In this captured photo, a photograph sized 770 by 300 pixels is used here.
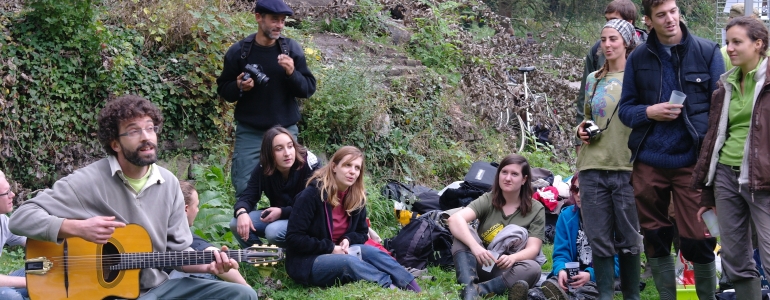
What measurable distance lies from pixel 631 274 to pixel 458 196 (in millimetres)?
2185

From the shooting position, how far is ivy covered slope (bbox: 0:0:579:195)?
7.35 metres

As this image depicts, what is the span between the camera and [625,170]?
5.43 m

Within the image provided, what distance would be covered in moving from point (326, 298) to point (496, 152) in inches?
206

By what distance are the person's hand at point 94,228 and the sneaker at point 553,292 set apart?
2.89 metres

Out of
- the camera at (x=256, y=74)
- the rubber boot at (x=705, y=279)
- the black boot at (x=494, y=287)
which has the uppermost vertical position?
the camera at (x=256, y=74)

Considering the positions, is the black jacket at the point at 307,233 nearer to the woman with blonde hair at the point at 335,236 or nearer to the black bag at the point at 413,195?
the woman with blonde hair at the point at 335,236

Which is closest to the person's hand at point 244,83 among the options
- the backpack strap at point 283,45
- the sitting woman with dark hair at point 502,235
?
Answer: the backpack strap at point 283,45

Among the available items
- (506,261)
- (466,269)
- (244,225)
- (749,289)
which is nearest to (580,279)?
(506,261)

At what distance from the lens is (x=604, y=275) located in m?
5.60

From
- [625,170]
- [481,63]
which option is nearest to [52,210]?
[625,170]

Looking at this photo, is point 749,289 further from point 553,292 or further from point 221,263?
point 221,263

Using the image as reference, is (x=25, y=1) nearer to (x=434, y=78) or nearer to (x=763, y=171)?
(x=434, y=78)

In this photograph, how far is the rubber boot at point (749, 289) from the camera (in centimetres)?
471

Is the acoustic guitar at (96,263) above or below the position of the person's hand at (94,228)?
below
